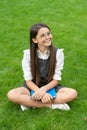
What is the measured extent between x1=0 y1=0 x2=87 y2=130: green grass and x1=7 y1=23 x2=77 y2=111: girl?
13 cm

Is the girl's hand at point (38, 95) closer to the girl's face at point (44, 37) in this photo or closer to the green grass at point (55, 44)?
the green grass at point (55, 44)

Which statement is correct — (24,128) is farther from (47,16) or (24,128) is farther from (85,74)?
(47,16)

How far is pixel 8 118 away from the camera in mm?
4219

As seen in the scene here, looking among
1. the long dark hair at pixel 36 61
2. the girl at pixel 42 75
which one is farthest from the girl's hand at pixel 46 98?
the long dark hair at pixel 36 61

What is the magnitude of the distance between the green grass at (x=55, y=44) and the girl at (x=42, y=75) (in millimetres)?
128

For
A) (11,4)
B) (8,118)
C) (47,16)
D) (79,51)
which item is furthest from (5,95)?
(11,4)

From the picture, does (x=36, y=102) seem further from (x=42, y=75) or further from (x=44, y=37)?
(x=44, y=37)

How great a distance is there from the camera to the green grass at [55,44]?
4.12 meters

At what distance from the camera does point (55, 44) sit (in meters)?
6.59

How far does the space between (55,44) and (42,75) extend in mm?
2207

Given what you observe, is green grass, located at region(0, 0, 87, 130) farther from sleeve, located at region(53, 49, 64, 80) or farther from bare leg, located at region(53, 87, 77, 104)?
sleeve, located at region(53, 49, 64, 80)

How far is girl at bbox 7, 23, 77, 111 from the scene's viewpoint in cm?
430

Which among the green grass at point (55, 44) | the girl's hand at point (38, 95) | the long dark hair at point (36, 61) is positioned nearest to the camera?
the green grass at point (55, 44)

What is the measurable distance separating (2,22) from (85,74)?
134 inches
